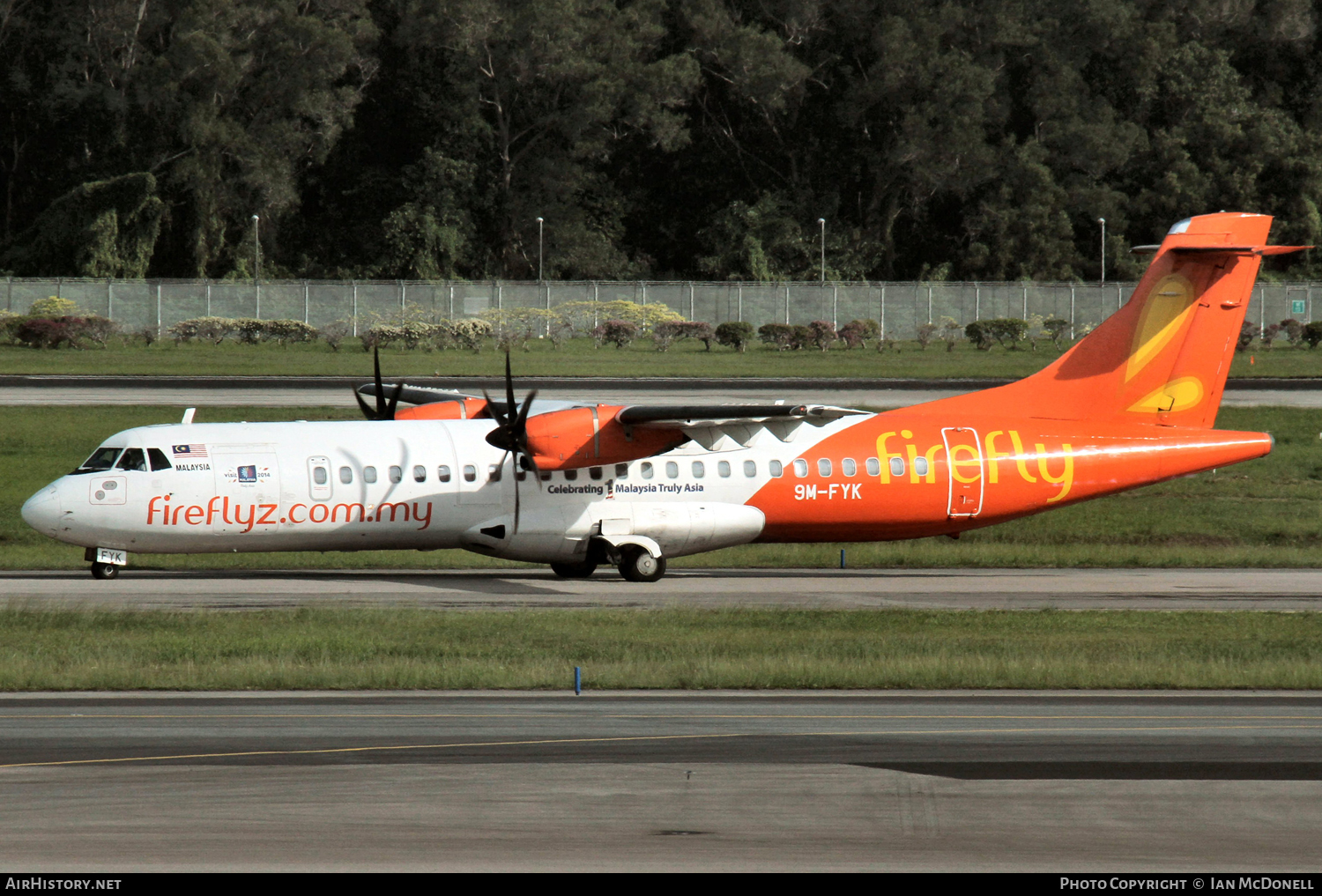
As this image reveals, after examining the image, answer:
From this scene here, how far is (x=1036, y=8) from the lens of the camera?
108 metres

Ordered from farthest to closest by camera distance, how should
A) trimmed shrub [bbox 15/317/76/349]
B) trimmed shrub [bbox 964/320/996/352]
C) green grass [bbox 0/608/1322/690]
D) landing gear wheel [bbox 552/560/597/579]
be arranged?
trimmed shrub [bbox 964/320/996/352], trimmed shrub [bbox 15/317/76/349], landing gear wheel [bbox 552/560/597/579], green grass [bbox 0/608/1322/690]

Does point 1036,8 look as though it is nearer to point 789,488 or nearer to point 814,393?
point 814,393

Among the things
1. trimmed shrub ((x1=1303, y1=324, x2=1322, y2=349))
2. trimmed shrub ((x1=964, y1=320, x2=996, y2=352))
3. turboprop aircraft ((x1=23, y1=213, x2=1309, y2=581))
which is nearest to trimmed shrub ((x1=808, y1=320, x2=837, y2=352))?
trimmed shrub ((x1=964, y1=320, x2=996, y2=352))

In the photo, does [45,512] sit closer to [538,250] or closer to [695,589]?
[695,589]

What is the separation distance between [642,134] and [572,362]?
4191cm

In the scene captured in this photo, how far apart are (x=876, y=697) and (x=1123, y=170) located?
325 ft

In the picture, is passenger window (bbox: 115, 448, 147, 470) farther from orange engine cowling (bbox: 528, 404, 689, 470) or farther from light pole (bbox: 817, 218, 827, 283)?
light pole (bbox: 817, 218, 827, 283)

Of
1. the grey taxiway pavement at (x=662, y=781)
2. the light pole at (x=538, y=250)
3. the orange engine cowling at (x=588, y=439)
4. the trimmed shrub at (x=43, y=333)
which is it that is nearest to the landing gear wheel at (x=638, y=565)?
the orange engine cowling at (x=588, y=439)

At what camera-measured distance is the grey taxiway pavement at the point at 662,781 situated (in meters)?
11.2

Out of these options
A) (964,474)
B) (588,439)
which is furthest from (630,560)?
(964,474)

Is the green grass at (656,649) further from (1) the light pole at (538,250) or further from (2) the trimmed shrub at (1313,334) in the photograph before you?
(1) the light pole at (538,250)

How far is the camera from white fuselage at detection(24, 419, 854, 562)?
86.7 feet

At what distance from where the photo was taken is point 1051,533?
36656 millimetres

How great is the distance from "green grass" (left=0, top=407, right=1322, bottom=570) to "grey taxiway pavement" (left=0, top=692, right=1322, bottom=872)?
14574mm
